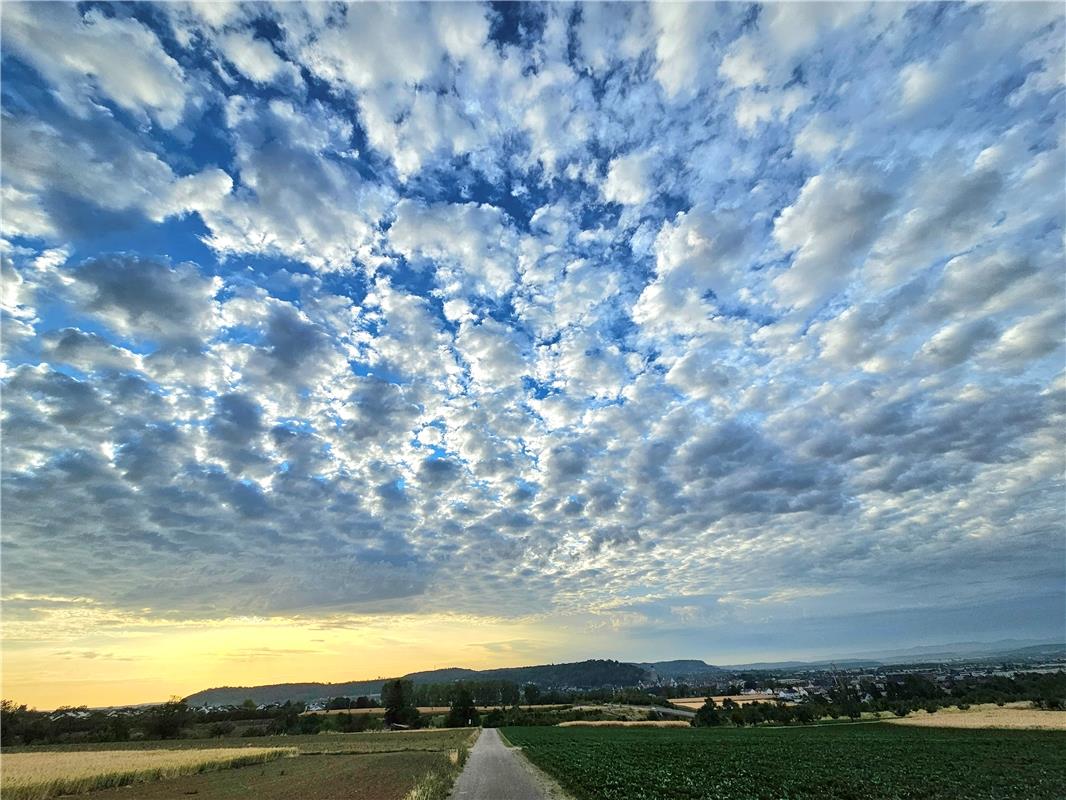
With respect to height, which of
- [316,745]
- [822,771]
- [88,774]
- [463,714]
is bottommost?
[822,771]

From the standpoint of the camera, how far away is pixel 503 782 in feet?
106

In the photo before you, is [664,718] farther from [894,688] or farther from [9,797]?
[9,797]

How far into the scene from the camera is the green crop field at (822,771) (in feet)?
89.6

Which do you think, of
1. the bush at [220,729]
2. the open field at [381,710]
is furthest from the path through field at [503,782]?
the open field at [381,710]

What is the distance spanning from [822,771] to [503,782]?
21.3m

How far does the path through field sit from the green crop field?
4.10ft

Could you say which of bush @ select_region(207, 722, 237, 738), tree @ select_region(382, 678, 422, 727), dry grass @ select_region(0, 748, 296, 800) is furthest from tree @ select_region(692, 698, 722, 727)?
dry grass @ select_region(0, 748, 296, 800)

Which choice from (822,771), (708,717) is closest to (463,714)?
(708,717)

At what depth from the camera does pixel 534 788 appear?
29.8 meters

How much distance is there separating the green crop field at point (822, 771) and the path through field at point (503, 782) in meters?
1.25

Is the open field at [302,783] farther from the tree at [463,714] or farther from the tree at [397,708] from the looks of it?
the tree at [463,714]

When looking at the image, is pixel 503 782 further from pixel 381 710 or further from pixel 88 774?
pixel 381 710

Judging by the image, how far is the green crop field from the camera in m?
27.3

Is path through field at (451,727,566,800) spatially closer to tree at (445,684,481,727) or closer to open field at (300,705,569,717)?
tree at (445,684,481,727)
